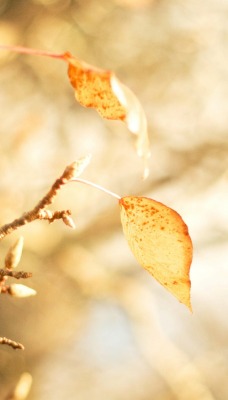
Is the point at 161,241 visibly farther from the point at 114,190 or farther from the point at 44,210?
the point at 114,190

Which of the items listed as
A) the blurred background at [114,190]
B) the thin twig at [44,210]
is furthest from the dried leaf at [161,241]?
the blurred background at [114,190]

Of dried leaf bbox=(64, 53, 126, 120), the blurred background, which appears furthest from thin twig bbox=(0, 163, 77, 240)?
the blurred background

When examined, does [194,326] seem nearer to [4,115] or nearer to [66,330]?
[66,330]

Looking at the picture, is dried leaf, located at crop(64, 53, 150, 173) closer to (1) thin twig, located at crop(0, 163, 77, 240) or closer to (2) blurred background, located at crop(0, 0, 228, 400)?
(1) thin twig, located at crop(0, 163, 77, 240)

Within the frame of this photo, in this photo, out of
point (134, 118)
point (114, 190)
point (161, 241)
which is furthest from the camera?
point (114, 190)

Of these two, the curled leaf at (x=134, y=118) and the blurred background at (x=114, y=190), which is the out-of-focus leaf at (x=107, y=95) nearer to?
the curled leaf at (x=134, y=118)

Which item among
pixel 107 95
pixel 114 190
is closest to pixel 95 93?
pixel 107 95
